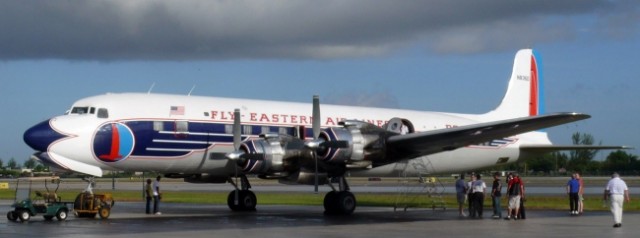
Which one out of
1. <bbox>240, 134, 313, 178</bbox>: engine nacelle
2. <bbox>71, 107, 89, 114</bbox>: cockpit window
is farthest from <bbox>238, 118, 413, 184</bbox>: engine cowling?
<bbox>71, 107, 89, 114</bbox>: cockpit window

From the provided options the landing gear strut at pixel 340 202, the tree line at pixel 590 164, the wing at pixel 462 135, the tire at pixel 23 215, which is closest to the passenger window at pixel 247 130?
the landing gear strut at pixel 340 202

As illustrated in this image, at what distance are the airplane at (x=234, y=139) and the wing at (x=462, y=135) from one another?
25 mm

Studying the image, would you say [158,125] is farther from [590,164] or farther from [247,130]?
[590,164]

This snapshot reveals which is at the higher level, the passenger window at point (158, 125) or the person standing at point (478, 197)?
the passenger window at point (158, 125)

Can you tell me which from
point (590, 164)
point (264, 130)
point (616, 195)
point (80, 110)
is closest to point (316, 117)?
point (264, 130)

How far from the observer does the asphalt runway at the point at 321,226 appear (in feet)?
56.0

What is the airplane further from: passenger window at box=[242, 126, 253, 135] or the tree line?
the tree line

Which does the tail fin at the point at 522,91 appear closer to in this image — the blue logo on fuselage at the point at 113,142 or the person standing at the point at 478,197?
the person standing at the point at 478,197

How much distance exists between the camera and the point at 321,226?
19297mm

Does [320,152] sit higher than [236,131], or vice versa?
[236,131]

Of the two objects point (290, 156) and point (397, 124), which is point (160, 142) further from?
point (397, 124)

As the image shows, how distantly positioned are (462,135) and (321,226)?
18.0ft

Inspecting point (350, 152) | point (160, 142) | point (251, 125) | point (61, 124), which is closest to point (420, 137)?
point (350, 152)

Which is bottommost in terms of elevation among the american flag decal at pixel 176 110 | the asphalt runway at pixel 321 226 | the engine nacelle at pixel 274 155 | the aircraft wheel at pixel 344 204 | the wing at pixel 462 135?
the asphalt runway at pixel 321 226
